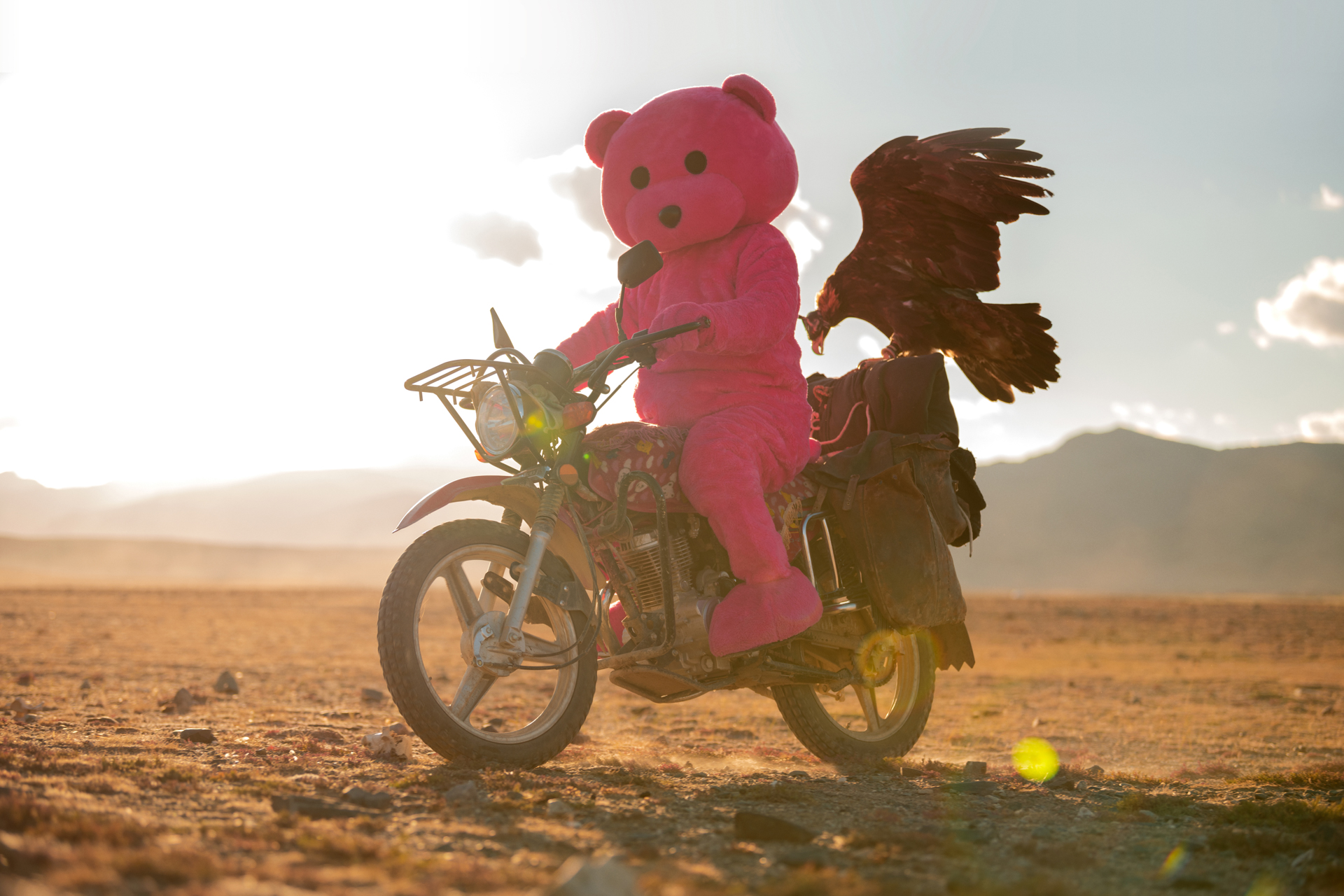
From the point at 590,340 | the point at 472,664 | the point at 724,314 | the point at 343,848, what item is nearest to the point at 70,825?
the point at 343,848

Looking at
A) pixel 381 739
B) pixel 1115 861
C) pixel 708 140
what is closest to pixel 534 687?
pixel 381 739

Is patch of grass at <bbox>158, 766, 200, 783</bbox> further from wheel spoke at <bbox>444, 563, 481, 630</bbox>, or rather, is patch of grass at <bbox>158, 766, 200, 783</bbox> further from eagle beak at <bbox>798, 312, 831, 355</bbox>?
eagle beak at <bbox>798, 312, 831, 355</bbox>

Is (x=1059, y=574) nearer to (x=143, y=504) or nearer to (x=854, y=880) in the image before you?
(x=854, y=880)

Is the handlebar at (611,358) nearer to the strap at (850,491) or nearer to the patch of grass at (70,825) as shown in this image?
the strap at (850,491)


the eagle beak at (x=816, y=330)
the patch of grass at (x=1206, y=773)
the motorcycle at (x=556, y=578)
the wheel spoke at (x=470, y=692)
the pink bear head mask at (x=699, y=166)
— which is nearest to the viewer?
the motorcycle at (x=556, y=578)

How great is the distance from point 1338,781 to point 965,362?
99.8 inches

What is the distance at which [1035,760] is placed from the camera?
17.2 ft

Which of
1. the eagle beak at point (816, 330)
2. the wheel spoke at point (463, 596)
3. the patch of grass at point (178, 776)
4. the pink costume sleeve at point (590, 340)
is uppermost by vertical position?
the eagle beak at point (816, 330)

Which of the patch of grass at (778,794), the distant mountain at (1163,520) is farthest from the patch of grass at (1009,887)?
the distant mountain at (1163,520)

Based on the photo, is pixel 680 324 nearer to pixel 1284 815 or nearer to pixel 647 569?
pixel 647 569

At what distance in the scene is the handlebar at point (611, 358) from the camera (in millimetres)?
3488

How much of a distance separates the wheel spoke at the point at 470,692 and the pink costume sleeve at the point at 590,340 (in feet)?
5.67

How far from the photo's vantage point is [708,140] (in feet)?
14.5

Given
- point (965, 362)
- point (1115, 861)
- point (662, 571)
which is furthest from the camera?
point (965, 362)
